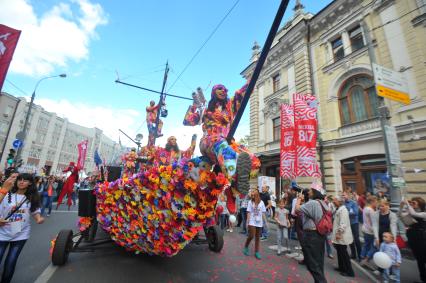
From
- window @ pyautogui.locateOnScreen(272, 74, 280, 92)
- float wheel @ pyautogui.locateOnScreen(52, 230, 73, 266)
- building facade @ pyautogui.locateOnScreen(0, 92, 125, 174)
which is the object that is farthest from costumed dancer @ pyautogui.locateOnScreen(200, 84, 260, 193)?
building facade @ pyautogui.locateOnScreen(0, 92, 125, 174)

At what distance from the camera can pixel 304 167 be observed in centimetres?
880

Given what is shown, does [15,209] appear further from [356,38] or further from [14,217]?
[356,38]

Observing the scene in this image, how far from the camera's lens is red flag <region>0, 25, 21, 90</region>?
577cm

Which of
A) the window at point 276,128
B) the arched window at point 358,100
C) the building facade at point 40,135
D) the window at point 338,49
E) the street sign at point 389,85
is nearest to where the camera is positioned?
the street sign at point 389,85

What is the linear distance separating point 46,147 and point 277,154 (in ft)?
134

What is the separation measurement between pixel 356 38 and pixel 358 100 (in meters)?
3.41

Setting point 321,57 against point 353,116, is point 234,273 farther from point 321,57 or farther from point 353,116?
point 321,57

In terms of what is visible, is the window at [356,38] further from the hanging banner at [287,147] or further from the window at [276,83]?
the window at [276,83]

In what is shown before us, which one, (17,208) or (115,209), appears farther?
(115,209)

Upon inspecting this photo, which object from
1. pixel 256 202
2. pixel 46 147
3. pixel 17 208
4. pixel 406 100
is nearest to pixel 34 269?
pixel 17 208

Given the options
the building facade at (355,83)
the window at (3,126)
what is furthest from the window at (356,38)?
the window at (3,126)

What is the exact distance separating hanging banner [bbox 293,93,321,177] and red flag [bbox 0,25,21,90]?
33.1ft

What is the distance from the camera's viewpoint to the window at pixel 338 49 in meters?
11.6

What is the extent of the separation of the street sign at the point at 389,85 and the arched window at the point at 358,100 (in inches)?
148
